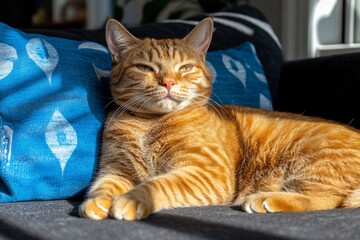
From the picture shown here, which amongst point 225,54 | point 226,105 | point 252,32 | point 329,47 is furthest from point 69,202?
point 329,47

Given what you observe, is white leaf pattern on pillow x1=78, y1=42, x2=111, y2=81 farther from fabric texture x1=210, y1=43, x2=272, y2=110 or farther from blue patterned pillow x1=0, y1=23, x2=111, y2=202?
fabric texture x1=210, y1=43, x2=272, y2=110

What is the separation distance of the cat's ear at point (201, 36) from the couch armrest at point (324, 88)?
549 mm

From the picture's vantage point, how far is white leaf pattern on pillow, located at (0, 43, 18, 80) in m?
1.54

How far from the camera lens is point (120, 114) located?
169cm

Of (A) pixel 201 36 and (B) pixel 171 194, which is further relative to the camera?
(A) pixel 201 36

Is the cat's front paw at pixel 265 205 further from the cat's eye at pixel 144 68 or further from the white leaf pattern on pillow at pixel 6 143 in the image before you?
the white leaf pattern on pillow at pixel 6 143

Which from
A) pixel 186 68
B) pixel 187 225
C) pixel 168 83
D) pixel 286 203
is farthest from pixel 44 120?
pixel 286 203

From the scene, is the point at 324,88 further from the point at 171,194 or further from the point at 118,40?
the point at 171,194

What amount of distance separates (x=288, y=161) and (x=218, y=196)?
0.79 ft

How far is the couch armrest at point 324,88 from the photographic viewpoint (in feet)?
6.59

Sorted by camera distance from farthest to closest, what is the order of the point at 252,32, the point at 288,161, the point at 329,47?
the point at 329,47
the point at 252,32
the point at 288,161

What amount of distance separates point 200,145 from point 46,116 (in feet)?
1.40

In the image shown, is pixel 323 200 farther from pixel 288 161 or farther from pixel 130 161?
pixel 130 161

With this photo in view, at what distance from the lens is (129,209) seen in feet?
4.15
